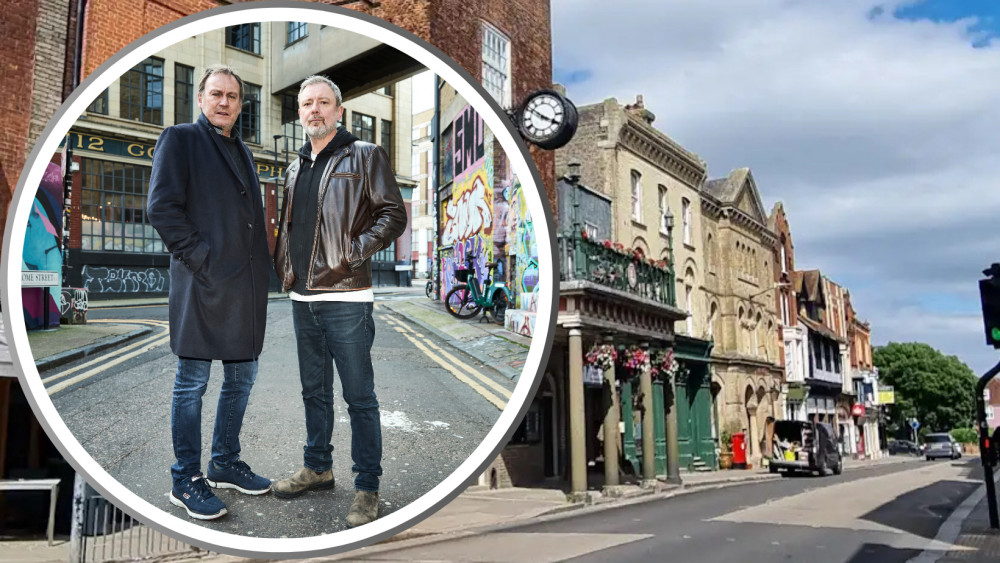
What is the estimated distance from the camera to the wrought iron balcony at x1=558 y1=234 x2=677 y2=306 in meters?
19.0

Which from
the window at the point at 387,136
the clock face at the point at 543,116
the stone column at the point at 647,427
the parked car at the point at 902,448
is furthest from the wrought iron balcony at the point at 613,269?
the parked car at the point at 902,448

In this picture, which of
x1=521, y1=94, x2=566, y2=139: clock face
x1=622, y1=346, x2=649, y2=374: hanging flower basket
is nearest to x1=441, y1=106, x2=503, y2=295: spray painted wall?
x1=521, y1=94, x2=566, y2=139: clock face

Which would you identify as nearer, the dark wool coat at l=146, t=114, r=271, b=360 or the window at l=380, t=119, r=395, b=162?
the dark wool coat at l=146, t=114, r=271, b=360

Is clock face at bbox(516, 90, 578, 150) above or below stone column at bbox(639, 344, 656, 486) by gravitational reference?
above

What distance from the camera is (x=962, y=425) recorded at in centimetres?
9606

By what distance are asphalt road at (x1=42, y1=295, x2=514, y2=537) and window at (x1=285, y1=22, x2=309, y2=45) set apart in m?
0.99

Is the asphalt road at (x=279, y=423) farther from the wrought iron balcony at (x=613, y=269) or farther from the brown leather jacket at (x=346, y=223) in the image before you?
the wrought iron balcony at (x=613, y=269)

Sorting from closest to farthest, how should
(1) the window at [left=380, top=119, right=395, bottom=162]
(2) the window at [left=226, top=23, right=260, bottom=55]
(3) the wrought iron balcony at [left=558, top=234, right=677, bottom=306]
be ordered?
(2) the window at [left=226, top=23, right=260, bottom=55]
(1) the window at [left=380, top=119, right=395, bottom=162]
(3) the wrought iron balcony at [left=558, top=234, right=677, bottom=306]

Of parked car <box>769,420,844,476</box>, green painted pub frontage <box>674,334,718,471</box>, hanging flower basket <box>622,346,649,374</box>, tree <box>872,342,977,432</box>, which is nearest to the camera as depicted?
hanging flower basket <box>622,346,649,374</box>

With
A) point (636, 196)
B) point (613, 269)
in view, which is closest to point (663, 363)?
point (613, 269)

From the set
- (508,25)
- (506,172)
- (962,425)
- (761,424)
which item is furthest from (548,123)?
(962,425)

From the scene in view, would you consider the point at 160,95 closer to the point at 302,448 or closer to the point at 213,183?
the point at 213,183

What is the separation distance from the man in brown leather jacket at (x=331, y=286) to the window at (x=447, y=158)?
0.49 metres

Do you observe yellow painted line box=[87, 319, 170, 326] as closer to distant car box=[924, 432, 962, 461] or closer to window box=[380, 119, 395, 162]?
window box=[380, 119, 395, 162]
